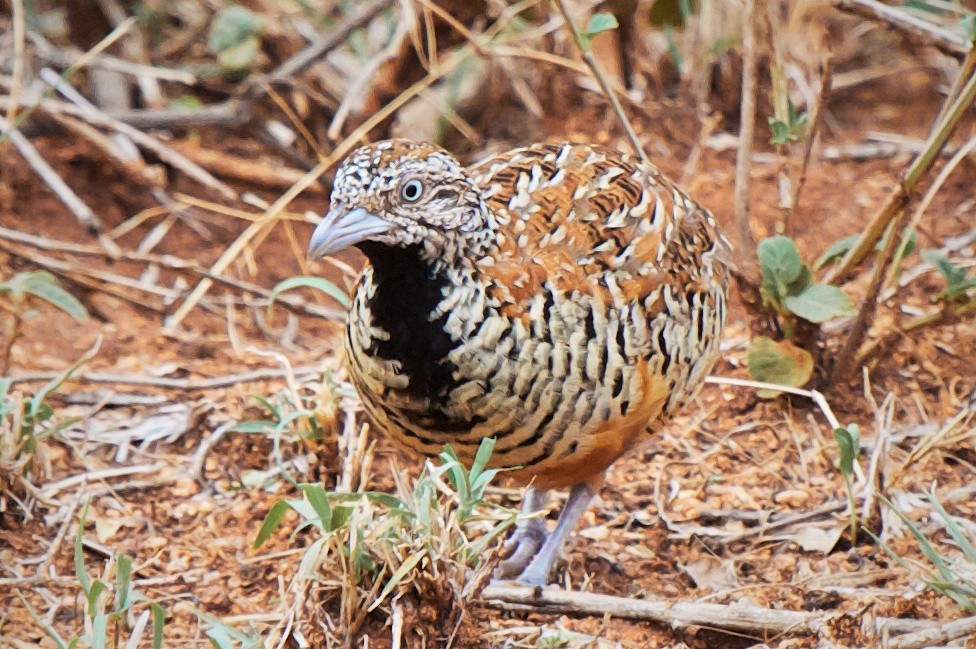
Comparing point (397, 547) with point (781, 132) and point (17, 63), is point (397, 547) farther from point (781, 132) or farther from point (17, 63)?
point (17, 63)

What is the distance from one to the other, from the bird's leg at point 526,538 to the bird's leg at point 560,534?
4.5 inches

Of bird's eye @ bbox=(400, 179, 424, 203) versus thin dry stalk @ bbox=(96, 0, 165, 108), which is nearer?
bird's eye @ bbox=(400, 179, 424, 203)

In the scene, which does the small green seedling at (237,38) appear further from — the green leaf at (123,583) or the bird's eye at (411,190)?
the green leaf at (123,583)

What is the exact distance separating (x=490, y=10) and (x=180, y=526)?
9.64 ft

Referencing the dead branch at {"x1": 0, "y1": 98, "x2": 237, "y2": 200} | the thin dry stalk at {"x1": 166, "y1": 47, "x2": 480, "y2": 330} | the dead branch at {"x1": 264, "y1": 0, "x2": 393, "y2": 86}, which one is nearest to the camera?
the thin dry stalk at {"x1": 166, "y1": 47, "x2": 480, "y2": 330}

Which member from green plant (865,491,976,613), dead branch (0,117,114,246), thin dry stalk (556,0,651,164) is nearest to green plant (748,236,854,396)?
thin dry stalk (556,0,651,164)

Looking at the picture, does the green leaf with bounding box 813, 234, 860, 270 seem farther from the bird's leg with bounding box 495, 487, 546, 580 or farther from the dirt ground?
the bird's leg with bounding box 495, 487, 546, 580

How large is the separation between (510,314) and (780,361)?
146 centimetres

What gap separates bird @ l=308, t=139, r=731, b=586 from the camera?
298 centimetres

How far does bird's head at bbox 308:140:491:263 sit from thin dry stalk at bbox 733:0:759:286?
4.26 ft

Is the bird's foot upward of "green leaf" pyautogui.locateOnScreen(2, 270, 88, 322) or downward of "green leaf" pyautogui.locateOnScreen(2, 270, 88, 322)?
downward

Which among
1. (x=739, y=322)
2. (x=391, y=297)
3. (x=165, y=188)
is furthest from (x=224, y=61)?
(x=391, y=297)

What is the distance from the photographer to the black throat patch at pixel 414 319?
3.00 meters

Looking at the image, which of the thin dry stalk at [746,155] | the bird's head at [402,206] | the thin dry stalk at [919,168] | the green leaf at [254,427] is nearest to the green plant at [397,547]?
the bird's head at [402,206]
